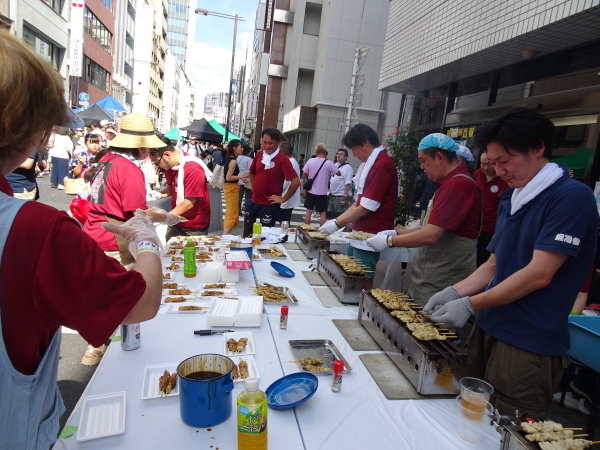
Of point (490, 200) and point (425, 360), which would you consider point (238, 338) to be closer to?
point (425, 360)

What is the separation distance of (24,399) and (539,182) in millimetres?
2195

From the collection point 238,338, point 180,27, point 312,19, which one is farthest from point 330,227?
point 180,27

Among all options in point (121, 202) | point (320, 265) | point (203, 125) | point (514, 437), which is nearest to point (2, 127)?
point (514, 437)

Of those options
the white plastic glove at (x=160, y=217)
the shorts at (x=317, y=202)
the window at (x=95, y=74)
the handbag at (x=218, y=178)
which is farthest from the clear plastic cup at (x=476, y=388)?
the window at (x=95, y=74)

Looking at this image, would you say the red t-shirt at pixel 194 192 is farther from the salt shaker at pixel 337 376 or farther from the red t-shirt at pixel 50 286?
the red t-shirt at pixel 50 286

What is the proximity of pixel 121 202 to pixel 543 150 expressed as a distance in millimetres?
3053

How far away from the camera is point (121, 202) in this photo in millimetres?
3242

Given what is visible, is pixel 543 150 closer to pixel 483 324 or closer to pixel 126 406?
pixel 483 324

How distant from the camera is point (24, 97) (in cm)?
98

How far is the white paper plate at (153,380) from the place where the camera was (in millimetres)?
1678

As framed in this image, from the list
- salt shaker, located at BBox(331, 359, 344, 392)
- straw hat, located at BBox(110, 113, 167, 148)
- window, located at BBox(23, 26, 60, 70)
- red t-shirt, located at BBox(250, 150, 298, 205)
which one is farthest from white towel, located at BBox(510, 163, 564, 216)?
window, located at BBox(23, 26, 60, 70)

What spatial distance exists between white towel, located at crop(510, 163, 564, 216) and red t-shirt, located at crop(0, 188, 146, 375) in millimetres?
1823

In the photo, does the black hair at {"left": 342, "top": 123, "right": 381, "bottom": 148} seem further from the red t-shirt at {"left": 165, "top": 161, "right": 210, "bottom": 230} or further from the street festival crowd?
the red t-shirt at {"left": 165, "top": 161, "right": 210, "bottom": 230}

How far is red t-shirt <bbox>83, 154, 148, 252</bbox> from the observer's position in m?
3.20
